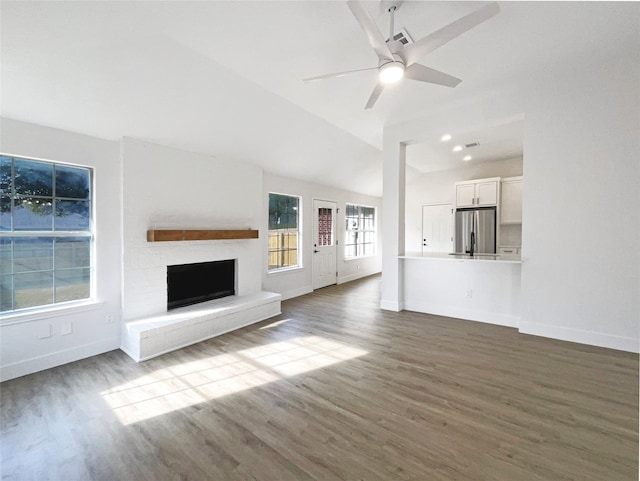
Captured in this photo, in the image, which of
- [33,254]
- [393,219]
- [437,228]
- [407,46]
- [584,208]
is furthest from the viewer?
[437,228]

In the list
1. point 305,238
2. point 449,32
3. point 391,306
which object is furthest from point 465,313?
point 449,32

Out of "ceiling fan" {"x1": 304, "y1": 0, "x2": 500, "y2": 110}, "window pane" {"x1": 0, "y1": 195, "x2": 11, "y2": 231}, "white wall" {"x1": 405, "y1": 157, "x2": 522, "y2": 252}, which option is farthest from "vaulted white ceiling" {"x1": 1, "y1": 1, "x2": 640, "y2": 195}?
"white wall" {"x1": 405, "y1": 157, "x2": 522, "y2": 252}

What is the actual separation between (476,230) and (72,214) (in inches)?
270

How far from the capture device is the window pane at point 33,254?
8.91 feet

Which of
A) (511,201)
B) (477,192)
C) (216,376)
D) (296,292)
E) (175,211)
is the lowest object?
(216,376)

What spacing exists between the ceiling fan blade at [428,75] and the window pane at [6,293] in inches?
162

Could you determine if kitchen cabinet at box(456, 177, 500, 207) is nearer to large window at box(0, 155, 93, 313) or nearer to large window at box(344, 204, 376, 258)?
→ large window at box(344, 204, 376, 258)

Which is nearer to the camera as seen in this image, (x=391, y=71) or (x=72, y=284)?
(x=391, y=71)

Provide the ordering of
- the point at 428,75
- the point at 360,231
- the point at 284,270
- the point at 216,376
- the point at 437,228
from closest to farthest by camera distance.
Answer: the point at 428,75
the point at 216,376
the point at 284,270
the point at 437,228
the point at 360,231

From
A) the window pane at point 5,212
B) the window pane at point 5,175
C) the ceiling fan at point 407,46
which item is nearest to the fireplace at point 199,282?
the window pane at point 5,212

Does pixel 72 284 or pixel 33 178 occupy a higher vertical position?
pixel 33 178

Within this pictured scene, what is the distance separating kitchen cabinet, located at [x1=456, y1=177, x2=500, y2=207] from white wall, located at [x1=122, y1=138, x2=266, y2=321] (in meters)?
4.63

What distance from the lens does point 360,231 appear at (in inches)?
319

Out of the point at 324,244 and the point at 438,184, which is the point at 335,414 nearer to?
the point at 324,244
